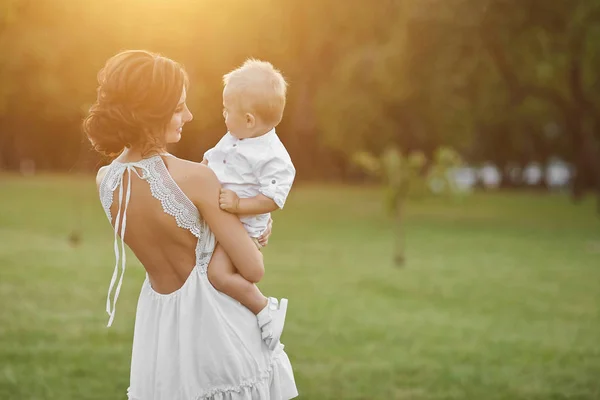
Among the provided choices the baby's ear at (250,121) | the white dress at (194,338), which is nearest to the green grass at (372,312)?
the white dress at (194,338)

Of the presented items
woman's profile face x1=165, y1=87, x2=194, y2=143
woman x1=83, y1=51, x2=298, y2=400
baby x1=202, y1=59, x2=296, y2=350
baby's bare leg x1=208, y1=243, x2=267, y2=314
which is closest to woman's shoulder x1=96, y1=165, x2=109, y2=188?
woman x1=83, y1=51, x2=298, y2=400

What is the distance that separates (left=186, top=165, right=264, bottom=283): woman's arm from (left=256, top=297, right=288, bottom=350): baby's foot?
226 mm

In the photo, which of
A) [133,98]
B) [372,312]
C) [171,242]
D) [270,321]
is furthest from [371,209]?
[133,98]

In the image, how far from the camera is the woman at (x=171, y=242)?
10.8ft

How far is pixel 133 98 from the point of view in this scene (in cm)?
327

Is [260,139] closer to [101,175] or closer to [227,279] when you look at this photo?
[227,279]

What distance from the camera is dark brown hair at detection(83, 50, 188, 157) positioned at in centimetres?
326

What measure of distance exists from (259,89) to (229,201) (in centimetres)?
42

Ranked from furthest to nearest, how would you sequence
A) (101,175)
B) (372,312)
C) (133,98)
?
(372,312), (101,175), (133,98)

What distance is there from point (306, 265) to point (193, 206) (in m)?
16.3

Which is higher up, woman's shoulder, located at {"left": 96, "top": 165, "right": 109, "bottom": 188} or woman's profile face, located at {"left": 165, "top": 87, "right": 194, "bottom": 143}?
woman's profile face, located at {"left": 165, "top": 87, "right": 194, "bottom": 143}

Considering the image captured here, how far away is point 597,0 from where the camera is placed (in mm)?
28297

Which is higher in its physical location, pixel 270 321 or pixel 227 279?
pixel 227 279

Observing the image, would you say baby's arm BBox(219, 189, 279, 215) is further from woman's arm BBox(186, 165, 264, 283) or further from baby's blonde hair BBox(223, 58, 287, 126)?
baby's blonde hair BBox(223, 58, 287, 126)
